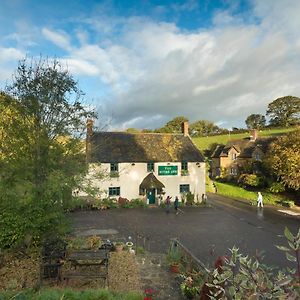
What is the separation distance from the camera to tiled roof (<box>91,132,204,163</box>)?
32.3 meters

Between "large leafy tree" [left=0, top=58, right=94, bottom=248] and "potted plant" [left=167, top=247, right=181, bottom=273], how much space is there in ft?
15.9

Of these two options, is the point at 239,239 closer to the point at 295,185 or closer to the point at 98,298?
the point at 98,298

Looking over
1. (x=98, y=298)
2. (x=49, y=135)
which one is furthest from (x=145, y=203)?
(x=98, y=298)

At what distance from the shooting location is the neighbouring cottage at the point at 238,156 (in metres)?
44.1

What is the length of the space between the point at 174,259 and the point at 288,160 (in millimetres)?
21608

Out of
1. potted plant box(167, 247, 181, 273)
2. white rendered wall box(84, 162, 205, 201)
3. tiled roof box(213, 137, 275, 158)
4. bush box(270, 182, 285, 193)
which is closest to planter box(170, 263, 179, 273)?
potted plant box(167, 247, 181, 273)

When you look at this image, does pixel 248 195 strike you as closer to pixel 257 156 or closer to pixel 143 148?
pixel 257 156

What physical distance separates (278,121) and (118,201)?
70.2 meters

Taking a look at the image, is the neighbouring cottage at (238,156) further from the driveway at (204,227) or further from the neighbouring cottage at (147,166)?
the driveway at (204,227)

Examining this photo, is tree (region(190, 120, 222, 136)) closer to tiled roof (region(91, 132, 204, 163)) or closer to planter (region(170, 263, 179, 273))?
tiled roof (region(91, 132, 204, 163))

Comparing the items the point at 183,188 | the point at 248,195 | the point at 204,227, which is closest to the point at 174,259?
the point at 204,227

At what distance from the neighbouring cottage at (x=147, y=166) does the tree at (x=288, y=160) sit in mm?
7800

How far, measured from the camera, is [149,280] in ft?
36.5

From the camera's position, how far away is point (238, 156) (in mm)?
48719
